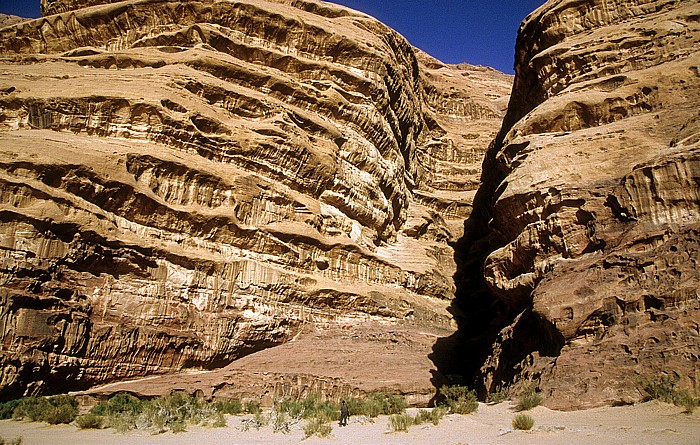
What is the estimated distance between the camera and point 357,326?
23016mm

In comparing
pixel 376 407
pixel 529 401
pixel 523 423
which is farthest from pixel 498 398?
pixel 523 423

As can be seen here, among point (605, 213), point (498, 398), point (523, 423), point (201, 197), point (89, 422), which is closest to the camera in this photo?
point (523, 423)

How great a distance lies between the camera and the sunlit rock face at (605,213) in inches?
517

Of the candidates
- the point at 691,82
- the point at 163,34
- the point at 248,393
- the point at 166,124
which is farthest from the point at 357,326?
the point at 163,34

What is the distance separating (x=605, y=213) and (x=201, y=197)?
52.1 ft

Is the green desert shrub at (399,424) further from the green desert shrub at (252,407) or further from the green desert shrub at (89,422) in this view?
the green desert shrub at (89,422)

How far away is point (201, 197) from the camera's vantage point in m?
20.8

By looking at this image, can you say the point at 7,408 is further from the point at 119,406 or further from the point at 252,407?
the point at 252,407

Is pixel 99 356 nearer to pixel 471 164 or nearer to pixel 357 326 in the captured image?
pixel 357 326

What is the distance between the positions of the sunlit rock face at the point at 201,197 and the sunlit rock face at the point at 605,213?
6741 millimetres

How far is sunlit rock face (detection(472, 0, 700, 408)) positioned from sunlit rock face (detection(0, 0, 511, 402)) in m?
6.74

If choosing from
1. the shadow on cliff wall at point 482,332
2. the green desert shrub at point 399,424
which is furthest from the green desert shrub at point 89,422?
the shadow on cliff wall at point 482,332

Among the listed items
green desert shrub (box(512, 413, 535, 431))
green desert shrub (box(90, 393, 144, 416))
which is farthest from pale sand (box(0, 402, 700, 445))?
green desert shrub (box(90, 393, 144, 416))

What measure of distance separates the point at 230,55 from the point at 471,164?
25.9 meters
